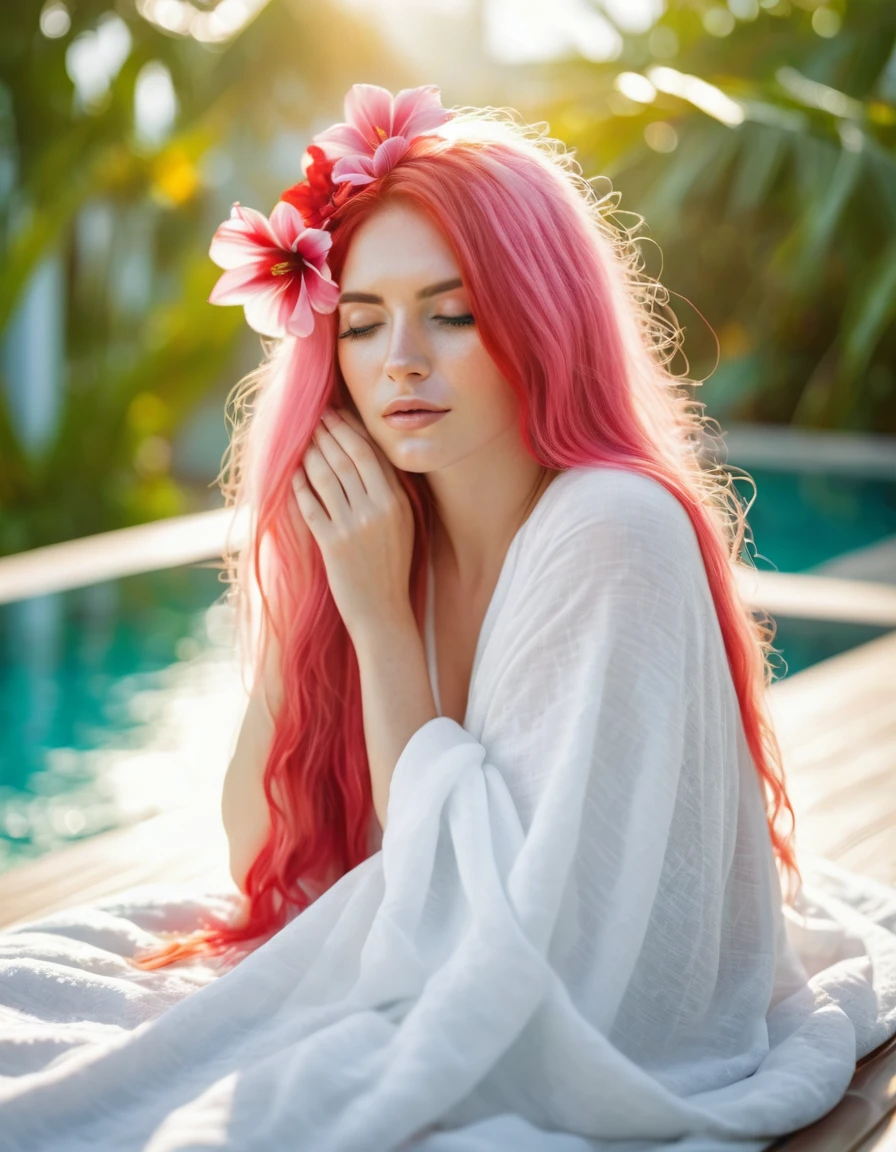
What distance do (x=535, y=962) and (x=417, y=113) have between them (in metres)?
1.15

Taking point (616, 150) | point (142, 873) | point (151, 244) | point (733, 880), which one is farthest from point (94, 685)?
point (151, 244)

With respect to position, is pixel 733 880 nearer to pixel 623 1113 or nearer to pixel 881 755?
pixel 623 1113

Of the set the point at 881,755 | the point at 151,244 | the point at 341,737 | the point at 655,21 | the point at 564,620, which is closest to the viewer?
the point at 564,620

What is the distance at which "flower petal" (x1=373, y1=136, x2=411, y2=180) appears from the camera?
5.78 ft

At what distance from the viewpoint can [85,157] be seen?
9.34 meters

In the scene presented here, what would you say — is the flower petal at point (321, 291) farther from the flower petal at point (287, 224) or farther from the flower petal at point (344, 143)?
the flower petal at point (344, 143)

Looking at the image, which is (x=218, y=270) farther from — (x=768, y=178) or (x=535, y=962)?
(x=535, y=962)

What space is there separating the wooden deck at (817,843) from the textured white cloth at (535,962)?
54 mm

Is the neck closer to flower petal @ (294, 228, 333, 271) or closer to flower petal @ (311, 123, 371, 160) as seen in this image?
flower petal @ (294, 228, 333, 271)

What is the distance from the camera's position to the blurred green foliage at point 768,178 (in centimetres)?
966

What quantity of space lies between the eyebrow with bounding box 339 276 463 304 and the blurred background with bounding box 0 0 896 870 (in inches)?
108

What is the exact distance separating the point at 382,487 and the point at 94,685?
3796 mm

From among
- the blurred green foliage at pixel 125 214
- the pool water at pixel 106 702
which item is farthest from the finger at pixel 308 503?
the blurred green foliage at pixel 125 214

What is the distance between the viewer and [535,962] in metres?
1.45
